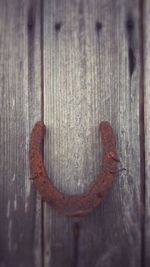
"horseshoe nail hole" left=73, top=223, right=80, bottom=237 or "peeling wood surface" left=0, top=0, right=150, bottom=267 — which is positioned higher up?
"peeling wood surface" left=0, top=0, right=150, bottom=267

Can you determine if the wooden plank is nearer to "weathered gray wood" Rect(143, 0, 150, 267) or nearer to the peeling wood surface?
the peeling wood surface

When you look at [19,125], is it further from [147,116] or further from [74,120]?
[147,116]

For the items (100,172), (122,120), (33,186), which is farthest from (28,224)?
(122,120)

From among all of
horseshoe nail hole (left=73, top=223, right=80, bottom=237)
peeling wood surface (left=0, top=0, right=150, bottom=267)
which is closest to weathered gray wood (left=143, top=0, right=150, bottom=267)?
peeling wood surface (left=0, top=0, right=150, bottom=267)

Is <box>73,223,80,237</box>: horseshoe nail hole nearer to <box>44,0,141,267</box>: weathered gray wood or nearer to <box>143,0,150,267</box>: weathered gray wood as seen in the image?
<box>44,0,141,267</box>: weathered gray wood

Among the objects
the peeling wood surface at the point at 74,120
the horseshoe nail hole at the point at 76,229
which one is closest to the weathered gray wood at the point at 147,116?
the peeling wood surface at the point at 74,120

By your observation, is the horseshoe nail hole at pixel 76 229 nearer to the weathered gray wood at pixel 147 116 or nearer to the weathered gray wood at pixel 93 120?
the weathered gray wood at pixel 93 120

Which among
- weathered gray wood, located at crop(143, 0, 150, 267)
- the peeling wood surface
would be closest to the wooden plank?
the peeling wood surface
